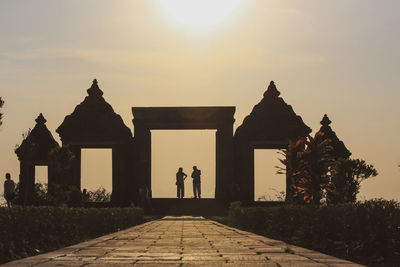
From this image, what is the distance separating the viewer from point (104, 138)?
Answer: 1731 inches

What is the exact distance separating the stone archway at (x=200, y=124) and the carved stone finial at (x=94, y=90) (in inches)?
103

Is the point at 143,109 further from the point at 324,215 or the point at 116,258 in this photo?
the point at 116,258

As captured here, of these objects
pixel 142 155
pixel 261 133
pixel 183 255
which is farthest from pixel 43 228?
pixel 261 133

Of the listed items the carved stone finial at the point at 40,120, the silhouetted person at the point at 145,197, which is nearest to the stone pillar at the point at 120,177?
the silhouetted person at the point at 145,197

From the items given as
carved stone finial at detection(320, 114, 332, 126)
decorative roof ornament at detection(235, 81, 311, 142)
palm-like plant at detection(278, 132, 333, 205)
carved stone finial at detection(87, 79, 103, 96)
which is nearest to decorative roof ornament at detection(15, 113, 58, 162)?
carved stone finial at detection(87, 79, 103, 96)

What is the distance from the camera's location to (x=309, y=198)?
2616cm

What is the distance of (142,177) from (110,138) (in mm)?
2925

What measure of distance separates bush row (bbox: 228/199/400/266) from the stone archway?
24011mm

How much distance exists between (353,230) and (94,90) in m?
33.2

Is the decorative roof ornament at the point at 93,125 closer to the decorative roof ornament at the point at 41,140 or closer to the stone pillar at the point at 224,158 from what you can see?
the decorative roof ornament at the point at 41,140

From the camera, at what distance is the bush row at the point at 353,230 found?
12.4 meters

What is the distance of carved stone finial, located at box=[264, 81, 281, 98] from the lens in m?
44.2

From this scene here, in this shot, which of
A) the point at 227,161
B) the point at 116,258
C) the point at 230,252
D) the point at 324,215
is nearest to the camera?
the point at 116,258

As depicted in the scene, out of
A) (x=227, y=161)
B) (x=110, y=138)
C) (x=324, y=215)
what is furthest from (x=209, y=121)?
(x=324, y=215)
